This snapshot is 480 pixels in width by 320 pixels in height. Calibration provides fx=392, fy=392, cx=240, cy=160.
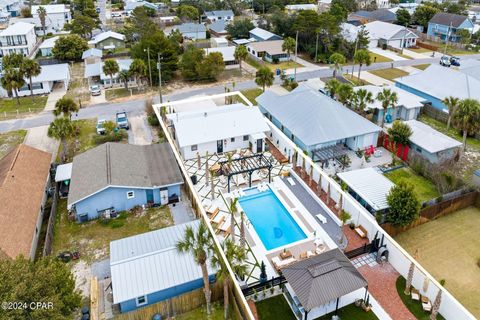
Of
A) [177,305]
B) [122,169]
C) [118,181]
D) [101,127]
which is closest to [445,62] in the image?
[101,127]

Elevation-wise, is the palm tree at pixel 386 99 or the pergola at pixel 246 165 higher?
the palm tree at pixel 386 99

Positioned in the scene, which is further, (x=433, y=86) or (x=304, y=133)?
(x=433, y=86)

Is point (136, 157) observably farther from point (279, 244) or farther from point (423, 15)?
point (423, 15)

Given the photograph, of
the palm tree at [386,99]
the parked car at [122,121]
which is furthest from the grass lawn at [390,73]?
the parked car at [122,121]

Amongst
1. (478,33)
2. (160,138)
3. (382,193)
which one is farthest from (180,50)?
(478,33)

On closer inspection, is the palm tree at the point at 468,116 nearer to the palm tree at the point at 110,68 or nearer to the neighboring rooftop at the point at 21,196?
the neighboring rooftop at the point at 21,196
